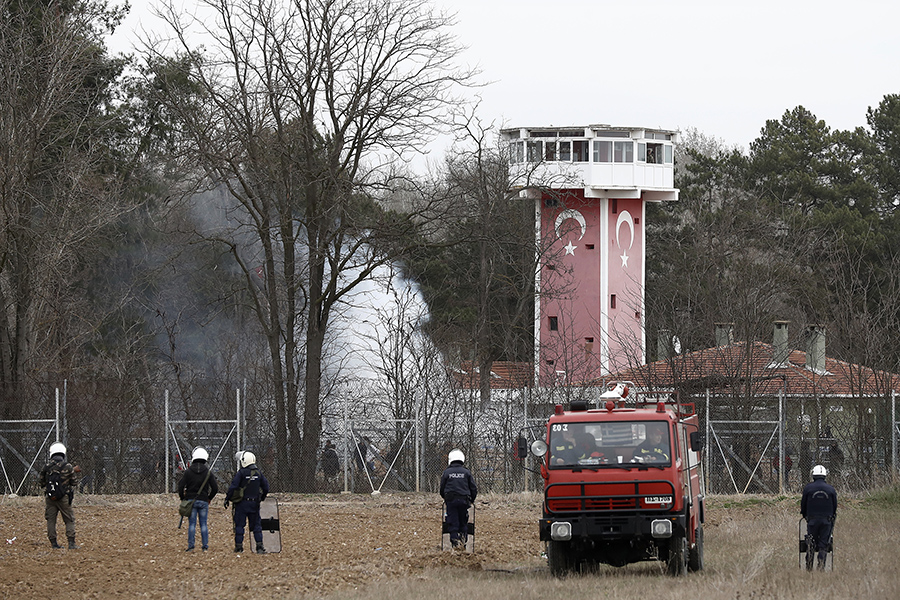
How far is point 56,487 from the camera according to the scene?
20.2m

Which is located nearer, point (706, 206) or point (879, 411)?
point (879, 411)

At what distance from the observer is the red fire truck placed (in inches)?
645

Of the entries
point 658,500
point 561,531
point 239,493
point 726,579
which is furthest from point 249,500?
point 726,579

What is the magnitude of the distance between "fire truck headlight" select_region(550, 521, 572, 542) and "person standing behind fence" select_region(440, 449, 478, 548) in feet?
9.66

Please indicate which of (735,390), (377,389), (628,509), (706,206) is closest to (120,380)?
(377,389)

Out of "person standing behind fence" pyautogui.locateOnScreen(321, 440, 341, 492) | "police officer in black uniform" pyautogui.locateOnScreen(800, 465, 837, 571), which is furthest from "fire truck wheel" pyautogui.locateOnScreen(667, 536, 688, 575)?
"person standing behind fence" pyautogui.locateOnScreen(321, 440, 341, 492)

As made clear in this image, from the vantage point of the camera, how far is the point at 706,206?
212 ft

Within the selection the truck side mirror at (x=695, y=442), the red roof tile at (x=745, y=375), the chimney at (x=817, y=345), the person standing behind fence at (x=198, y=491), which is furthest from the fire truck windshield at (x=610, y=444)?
the chimney at (x=817, y=345)

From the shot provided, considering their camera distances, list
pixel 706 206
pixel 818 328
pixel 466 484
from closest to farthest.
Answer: pixel 466 484, pixel 818 328, pixel 706 206

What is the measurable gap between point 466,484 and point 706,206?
4771 centimetres

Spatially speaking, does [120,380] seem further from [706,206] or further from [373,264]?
[706,206]

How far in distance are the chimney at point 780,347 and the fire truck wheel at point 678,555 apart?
24536mm

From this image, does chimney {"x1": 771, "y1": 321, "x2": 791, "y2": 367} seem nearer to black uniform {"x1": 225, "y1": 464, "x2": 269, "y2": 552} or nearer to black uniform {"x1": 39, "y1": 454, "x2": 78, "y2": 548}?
black uniform {"x1": 225, "y1": 464, "x2": 269, "y2": 552}

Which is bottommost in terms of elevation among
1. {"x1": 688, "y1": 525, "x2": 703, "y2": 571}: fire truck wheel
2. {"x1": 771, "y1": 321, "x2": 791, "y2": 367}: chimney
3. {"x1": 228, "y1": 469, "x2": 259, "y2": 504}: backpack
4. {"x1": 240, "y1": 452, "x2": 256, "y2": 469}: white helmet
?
{"x1": 688, "y1": 525, "x2": 703, "y2": 571}: fire truck wheel
